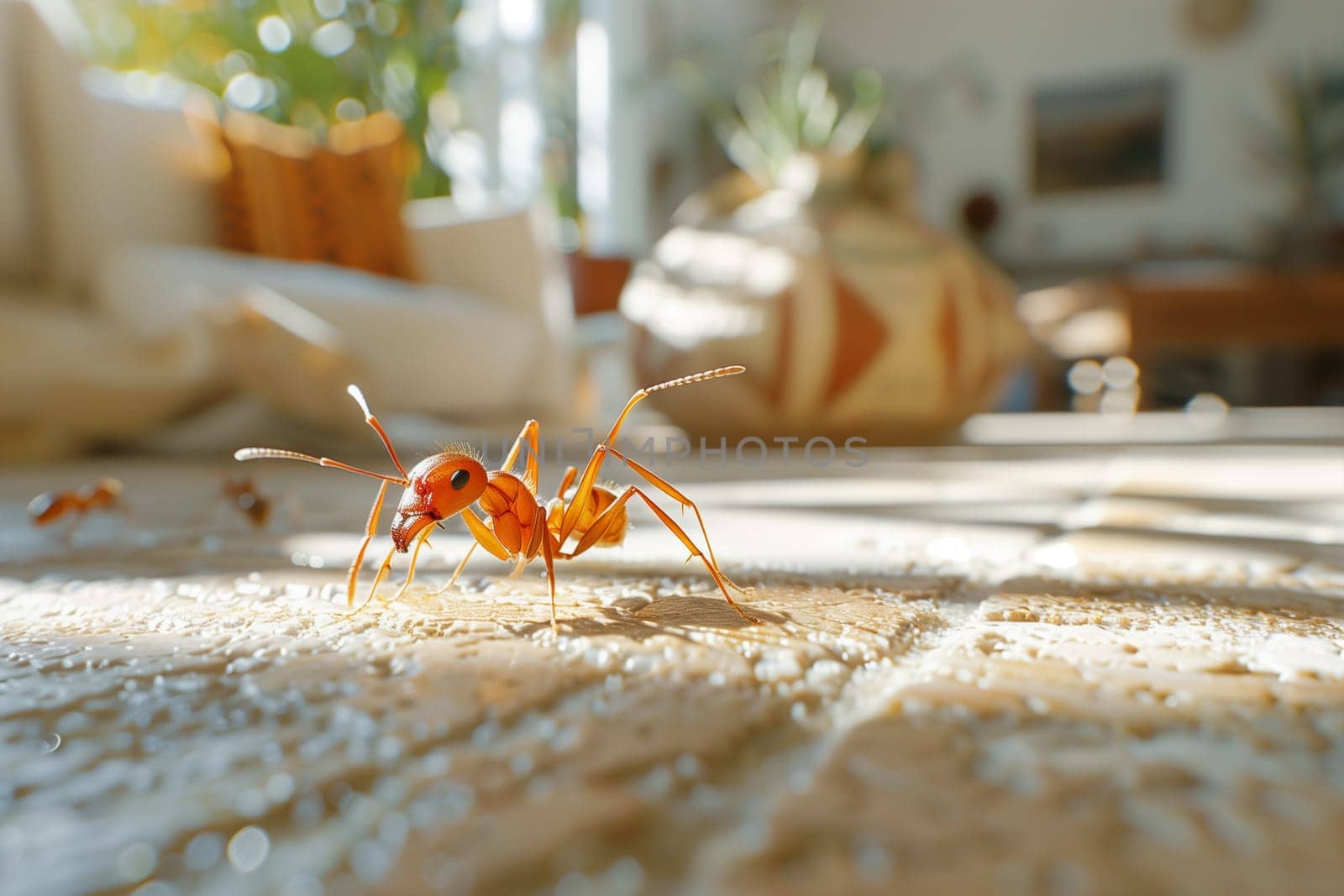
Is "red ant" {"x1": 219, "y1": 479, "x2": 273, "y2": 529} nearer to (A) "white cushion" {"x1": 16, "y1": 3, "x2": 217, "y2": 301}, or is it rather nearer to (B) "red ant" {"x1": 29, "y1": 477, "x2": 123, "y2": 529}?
(B) "red ant" {"x1": 29, "y1": 477, "x2": 123, "y2": 529}

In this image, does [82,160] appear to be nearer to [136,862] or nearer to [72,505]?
[72,505]

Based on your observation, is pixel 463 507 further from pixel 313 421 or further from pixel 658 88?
pixel 658 88

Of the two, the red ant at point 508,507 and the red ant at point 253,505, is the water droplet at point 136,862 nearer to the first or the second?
the red ant at point 508,507

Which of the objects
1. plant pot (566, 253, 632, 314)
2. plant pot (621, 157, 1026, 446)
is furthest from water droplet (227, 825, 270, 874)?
plant pot (566, 253, 632, 314)

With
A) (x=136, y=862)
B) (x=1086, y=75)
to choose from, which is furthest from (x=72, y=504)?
(x=1086, y=75)

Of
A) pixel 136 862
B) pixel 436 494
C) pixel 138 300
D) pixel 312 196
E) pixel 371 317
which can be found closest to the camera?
pixel 136 862

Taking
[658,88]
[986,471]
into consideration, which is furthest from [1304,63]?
[986,471]
